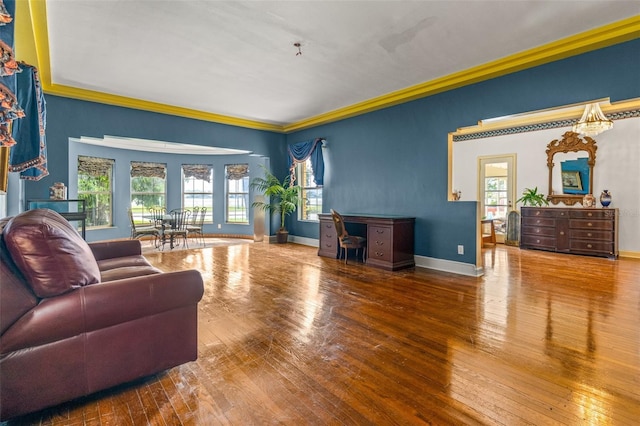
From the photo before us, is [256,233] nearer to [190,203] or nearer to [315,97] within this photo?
[190,203]

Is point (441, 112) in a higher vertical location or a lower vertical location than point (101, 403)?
higher

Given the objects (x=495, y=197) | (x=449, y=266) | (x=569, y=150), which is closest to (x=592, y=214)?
(x=569, y=150)

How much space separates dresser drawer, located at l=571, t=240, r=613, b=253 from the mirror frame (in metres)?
0.95

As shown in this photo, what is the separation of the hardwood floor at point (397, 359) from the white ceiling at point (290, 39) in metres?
2.75

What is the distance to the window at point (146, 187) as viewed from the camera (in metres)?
8.29

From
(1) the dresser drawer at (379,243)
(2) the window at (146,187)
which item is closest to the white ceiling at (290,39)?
(1) the dresser drawer at (379,243)

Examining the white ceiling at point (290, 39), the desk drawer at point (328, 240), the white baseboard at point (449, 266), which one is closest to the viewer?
the white ceiling at point (290, 39)

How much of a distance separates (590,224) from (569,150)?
1647 millimetres

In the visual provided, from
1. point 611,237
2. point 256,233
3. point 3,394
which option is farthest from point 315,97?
point 611,237

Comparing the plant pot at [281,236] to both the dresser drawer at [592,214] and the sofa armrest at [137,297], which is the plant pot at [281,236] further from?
the dresser drawer at [592,214]

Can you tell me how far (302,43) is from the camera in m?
A: 3.41

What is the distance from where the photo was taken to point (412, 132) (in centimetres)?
514

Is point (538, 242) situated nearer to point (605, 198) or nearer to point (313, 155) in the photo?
point (605, 198)

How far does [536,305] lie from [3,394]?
159 inches
